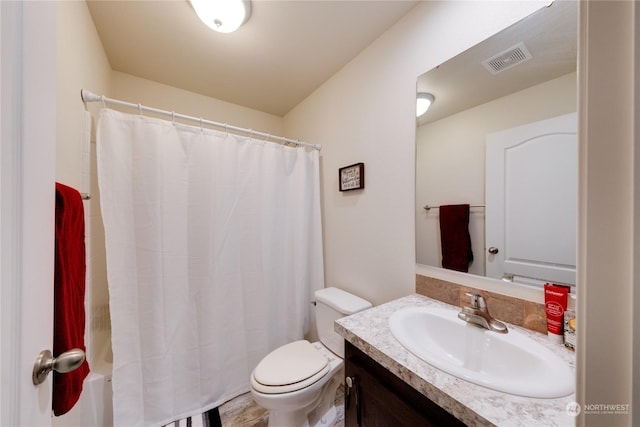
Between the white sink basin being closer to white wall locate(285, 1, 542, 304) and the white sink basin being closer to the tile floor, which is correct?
white wall locate(285, 1, 542, 304)

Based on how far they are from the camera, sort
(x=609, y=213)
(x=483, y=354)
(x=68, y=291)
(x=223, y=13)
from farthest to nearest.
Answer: (x=223, y=13), (x=483, y=354), (x=68, y=291), (x=609, y=213)

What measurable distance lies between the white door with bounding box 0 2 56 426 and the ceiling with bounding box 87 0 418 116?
3.36ft

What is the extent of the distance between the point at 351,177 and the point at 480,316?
1045mm

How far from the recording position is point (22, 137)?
1.32 feet

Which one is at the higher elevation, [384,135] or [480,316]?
[384,135]

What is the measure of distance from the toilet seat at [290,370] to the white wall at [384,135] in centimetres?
48

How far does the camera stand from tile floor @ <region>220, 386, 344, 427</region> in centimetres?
135

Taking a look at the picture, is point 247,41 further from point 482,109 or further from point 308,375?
point 308,375

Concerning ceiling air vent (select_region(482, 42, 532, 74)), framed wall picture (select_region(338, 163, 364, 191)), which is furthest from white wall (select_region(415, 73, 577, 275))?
framed wall picture (select_region(338, 163, 364, 191))

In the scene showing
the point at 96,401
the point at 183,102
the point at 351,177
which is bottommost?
the point at 96,401

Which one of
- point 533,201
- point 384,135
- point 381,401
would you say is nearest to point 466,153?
point 533,201

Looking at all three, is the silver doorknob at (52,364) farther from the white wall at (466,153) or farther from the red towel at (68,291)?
the white wall at (466,153)

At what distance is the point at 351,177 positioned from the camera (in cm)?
159

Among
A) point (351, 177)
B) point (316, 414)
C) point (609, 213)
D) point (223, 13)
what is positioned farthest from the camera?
point (351, 177)
